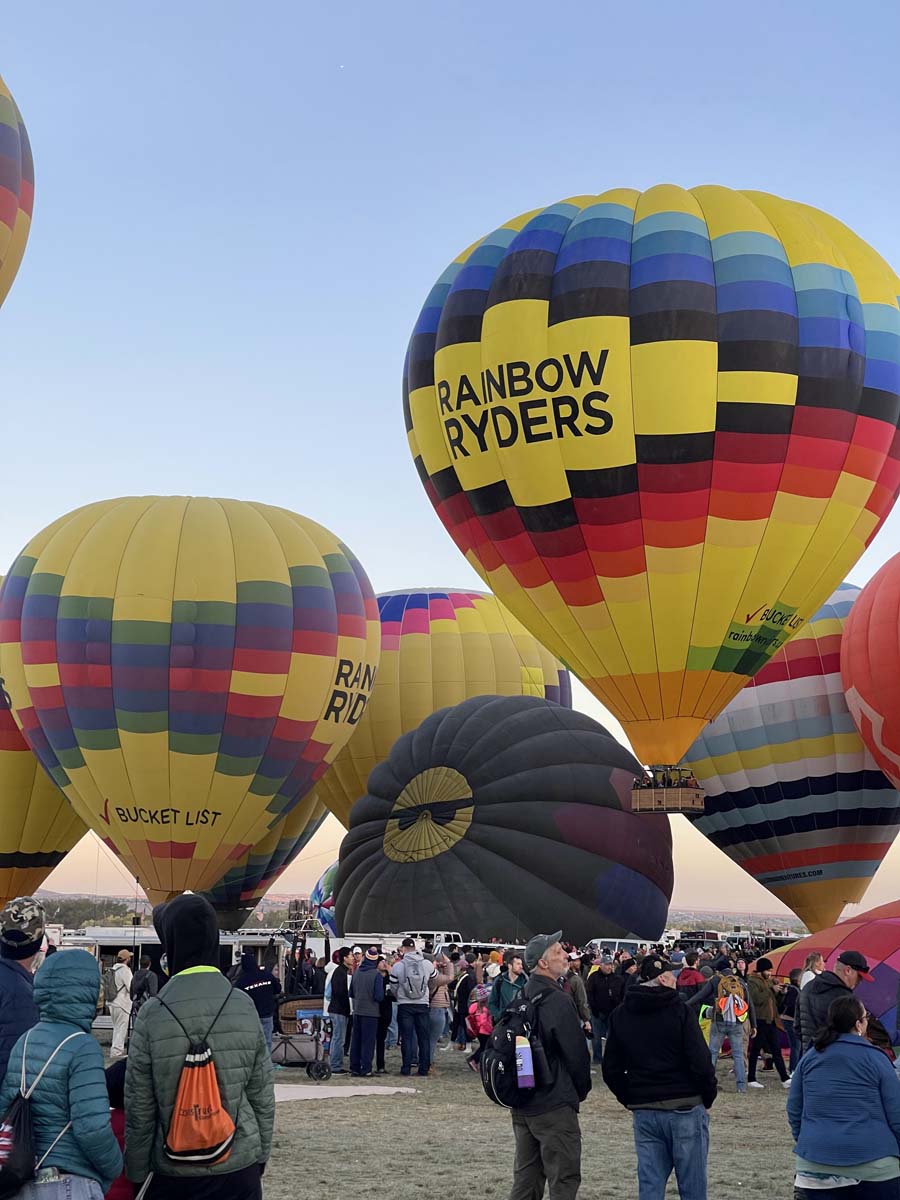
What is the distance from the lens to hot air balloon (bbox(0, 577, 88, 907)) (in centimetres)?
1933

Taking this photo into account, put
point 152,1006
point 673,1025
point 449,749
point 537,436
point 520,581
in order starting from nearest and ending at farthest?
point 152,1006, point 673,1025, point 537,436, point 520,581, point 449,749

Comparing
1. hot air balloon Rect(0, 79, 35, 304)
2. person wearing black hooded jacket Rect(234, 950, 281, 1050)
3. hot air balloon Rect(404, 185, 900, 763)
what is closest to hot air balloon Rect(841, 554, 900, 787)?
hot air balloon Rect(404, 185, 900, 763)

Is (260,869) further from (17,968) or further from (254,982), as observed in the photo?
(17,968)

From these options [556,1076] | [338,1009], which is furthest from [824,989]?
[338,1009]

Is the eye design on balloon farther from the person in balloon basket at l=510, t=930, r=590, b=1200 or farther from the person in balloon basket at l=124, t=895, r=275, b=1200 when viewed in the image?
the person in balloon basket at l=124, t=895, r=275, b=1200

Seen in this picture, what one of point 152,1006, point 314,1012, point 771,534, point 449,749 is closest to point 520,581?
point 771,534

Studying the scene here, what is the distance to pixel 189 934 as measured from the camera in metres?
3.62

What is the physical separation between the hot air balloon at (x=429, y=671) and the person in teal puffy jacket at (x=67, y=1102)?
2034 cm

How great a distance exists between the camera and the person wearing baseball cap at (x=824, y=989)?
5.38 metres

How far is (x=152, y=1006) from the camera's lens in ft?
11.6

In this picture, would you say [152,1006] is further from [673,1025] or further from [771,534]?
[771,534]

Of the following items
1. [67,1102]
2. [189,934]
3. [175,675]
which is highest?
[175,675]

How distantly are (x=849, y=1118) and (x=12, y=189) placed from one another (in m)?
13.3

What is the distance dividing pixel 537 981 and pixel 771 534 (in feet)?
32.3
